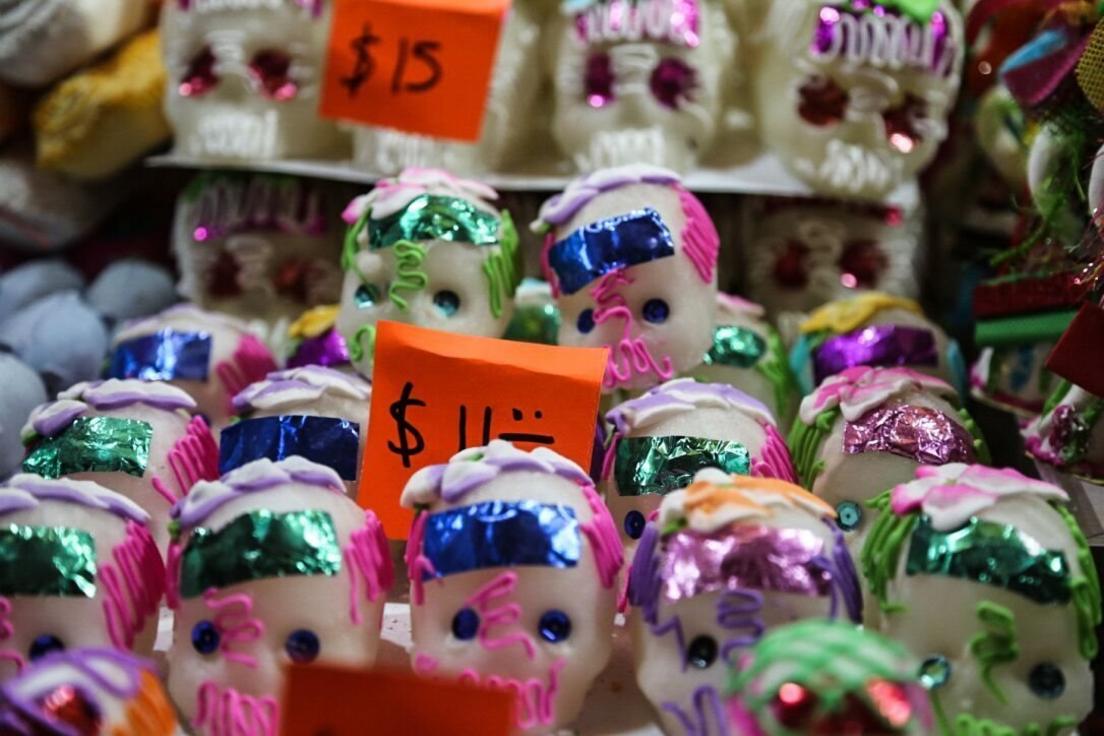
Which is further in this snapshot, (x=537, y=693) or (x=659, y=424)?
(x=659, y=424)

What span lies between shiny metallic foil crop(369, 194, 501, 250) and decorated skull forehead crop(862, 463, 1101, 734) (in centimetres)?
55

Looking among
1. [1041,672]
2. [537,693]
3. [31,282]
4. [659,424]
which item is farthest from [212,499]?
[31,282]

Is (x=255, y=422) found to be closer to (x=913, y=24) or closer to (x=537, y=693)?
(x=537, y=693)

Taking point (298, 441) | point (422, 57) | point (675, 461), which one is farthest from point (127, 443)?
point (422, 57)

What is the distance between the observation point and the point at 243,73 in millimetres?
1672

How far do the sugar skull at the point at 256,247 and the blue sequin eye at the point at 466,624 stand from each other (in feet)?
2.91

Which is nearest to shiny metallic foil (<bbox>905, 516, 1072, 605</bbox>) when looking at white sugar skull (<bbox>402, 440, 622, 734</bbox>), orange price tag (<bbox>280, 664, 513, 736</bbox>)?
white sugar skull (<bbox>402, 440, 622, 734</bbox>)

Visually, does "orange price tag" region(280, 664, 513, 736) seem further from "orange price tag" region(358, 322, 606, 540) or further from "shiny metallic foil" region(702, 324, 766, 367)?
"shiny metallic foil" region(702, 324, 766, 367)

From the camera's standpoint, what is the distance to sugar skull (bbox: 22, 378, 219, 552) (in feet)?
3.71

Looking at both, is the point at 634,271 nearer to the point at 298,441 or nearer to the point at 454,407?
the point at 454,407

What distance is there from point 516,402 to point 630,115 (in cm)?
61

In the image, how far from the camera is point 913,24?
61.9 inches

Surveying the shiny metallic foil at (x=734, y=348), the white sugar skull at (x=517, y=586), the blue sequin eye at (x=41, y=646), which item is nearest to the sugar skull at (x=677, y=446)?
the white sugar skull at (x=517, y=586)

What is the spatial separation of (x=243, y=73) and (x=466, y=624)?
98 centimetres
